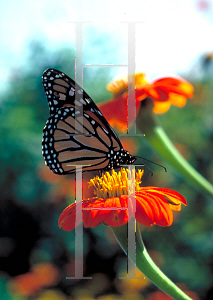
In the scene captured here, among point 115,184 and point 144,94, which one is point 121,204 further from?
point 144,94

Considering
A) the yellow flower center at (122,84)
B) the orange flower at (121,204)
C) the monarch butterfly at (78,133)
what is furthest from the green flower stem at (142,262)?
the yellow flower center at (122,84)

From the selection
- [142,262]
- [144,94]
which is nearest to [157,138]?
[144,94]

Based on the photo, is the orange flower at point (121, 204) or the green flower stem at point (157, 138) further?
the green flower stem at point (157, 138)

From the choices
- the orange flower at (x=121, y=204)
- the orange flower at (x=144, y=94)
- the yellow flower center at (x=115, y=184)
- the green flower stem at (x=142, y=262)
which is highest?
the orange flower at (x=144, y=94)

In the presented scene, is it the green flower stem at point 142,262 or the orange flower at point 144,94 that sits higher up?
the orange flower at point 144,94

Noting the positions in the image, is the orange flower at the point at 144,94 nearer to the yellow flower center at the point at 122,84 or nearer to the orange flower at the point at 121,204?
the yellow flower center at the point at 122,84

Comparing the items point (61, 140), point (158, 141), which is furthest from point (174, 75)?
point (61, 140)

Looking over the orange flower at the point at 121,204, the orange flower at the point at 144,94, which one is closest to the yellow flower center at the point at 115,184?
the orange flower at the point at 121,204

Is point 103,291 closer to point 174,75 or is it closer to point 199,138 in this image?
point 199,138
